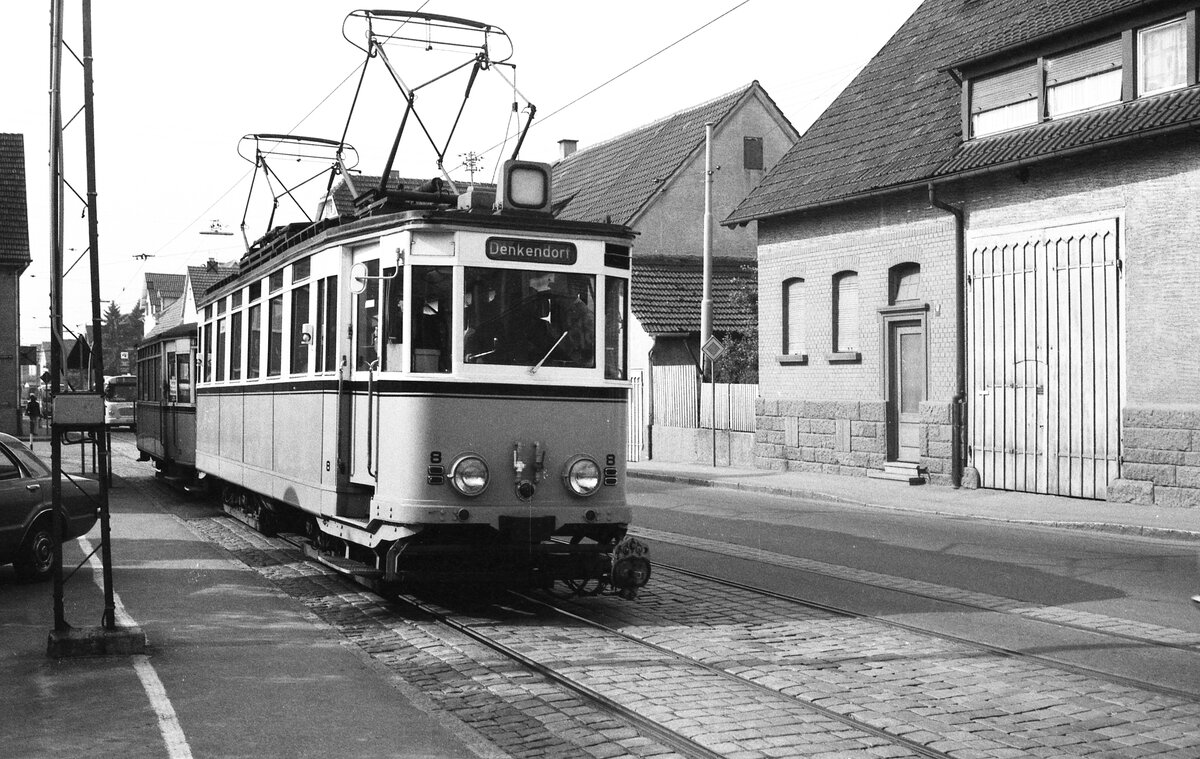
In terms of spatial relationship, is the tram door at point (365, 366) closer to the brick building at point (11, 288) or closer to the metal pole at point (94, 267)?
the metal pole at point (94, 267)

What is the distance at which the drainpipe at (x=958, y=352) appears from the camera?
20.5m

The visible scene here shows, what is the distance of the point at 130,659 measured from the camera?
7.67m

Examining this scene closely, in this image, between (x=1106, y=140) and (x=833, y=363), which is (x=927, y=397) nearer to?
(x=833, y=363)

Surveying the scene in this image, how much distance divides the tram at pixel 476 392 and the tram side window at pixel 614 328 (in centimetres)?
1

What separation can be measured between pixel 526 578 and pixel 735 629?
1.56m

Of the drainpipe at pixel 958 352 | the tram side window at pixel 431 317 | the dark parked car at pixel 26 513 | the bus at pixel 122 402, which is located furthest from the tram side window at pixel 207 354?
the bus at pixel 122 402

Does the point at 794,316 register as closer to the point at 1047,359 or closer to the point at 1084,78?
the point at 1047,359

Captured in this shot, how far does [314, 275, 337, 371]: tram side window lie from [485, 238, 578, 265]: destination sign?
5.42 ft

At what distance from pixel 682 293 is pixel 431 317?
947 inches

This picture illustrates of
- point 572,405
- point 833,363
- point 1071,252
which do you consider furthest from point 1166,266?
point 572,405

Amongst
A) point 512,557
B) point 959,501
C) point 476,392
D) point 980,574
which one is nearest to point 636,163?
point 959,501

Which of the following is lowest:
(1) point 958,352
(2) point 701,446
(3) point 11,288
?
(2) point 701,446

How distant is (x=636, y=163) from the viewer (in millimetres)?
38938

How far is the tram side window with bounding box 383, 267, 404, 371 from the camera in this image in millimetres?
9086
